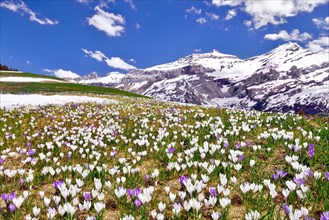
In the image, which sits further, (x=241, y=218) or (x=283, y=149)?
(x=283, y=149)

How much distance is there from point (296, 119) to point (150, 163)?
7750mm

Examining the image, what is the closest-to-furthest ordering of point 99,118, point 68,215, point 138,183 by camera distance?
point 68,215 → point 138,183 → point 99,118

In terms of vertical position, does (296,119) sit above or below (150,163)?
above

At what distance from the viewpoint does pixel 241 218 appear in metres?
5.29

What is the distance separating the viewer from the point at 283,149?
9195mm

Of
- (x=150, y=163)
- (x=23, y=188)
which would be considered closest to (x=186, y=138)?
(x=150, y=163)

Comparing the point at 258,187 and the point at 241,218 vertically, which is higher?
the point at 258,187

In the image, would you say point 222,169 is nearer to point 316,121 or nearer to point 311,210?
point 311,210

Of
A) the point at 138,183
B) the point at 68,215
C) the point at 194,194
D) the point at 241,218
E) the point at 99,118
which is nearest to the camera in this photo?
the point at 68,215

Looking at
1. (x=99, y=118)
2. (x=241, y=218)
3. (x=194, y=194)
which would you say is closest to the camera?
(x=241, y=218)

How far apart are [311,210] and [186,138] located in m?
5.73

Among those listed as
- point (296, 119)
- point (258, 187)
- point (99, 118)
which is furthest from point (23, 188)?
point (296, 119)

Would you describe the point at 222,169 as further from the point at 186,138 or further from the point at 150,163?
the point at 186,138

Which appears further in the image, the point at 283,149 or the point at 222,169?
the point at 283,149
